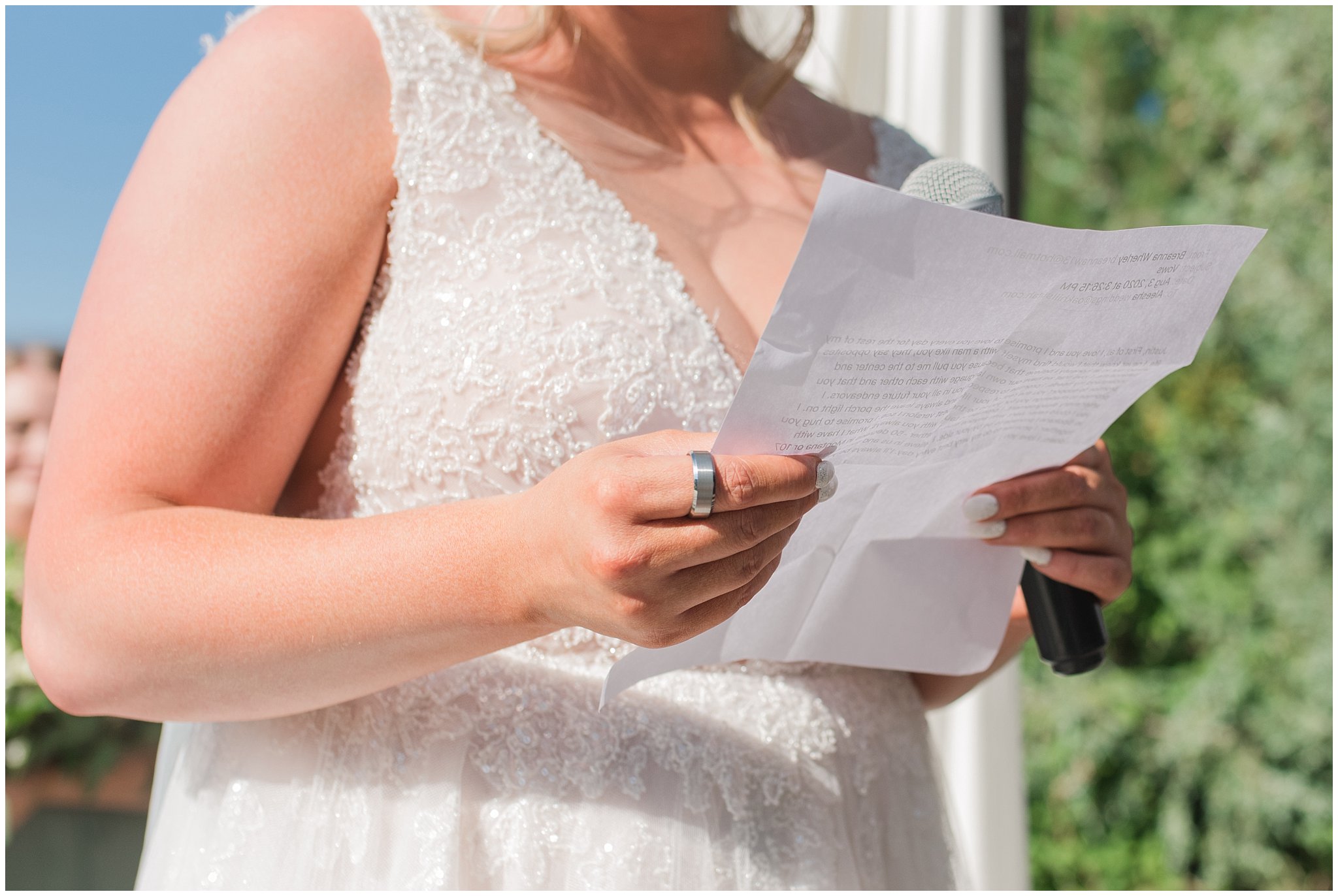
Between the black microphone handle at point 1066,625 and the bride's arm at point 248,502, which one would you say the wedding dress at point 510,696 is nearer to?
the bride's arm at point 248,502

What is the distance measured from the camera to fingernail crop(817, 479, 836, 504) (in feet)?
2.74

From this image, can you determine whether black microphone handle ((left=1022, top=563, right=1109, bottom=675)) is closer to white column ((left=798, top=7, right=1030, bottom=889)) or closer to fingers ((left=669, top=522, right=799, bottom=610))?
fingers ((left=669, top=522, right=799, bottom=610))

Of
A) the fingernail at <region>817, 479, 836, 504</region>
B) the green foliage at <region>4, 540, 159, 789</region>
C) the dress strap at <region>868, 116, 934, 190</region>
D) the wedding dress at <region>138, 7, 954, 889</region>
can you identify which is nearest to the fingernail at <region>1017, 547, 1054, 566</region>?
the wedding dress at <region>138, 7, 954, 889</region>

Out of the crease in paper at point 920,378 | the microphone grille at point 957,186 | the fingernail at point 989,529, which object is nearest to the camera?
the crease in paper at point 920,378

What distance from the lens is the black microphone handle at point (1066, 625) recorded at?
115 centimetres

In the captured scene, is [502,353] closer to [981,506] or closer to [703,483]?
[703,483]

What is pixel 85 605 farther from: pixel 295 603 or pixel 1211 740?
pixel 1211 740

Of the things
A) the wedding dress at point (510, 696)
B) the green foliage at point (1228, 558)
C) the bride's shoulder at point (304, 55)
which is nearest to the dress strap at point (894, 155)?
the wedding dress at point (510, 696)

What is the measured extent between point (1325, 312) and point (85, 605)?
4.02 metres

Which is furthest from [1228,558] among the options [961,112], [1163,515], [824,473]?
[824,473]

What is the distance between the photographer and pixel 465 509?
925 millimetres

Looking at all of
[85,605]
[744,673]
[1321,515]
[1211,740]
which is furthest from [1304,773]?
[85,605]

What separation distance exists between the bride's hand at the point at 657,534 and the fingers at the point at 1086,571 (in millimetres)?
429

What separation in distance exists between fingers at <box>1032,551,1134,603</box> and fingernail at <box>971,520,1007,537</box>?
69 millimetres
